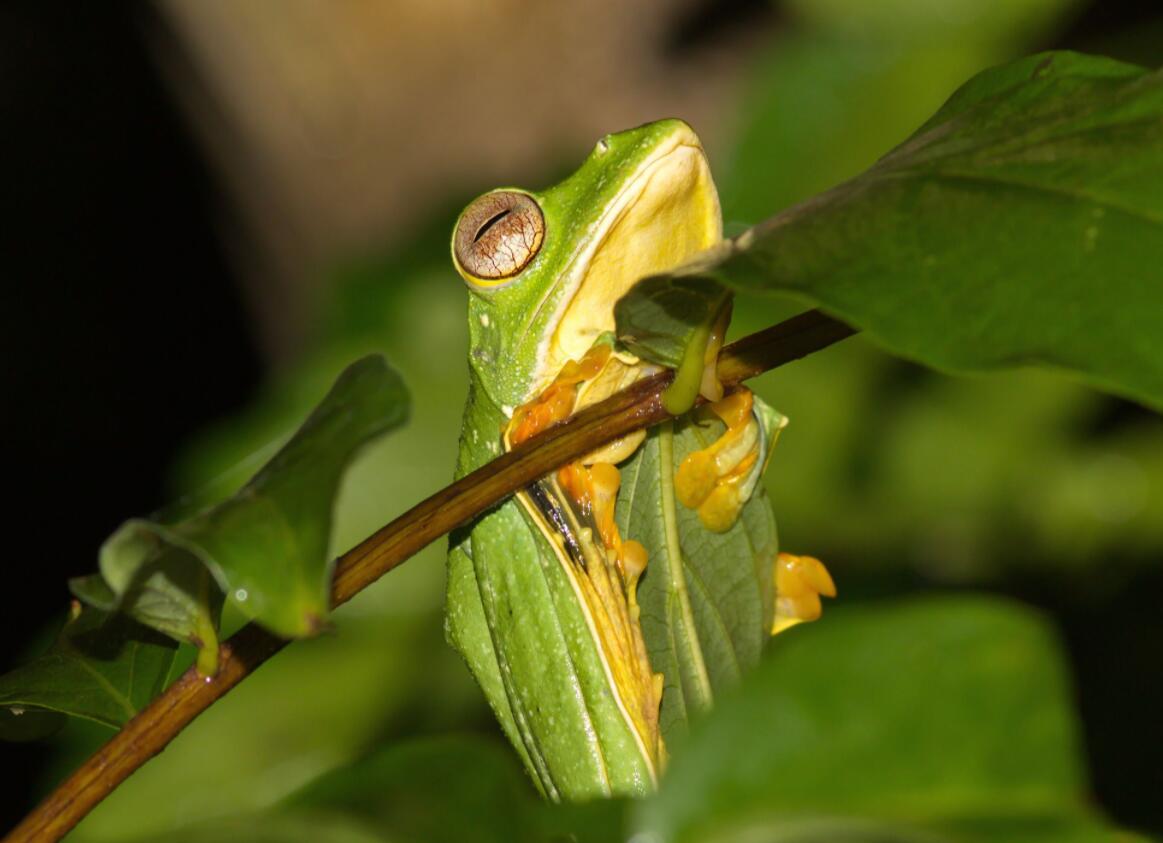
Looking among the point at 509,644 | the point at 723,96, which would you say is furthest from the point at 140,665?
the point at 723,96

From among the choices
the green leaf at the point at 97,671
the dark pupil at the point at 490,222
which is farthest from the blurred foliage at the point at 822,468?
the green leaf at the point at 97,671

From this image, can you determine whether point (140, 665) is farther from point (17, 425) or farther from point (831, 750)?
point (17, 425)

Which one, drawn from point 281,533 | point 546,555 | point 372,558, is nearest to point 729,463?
point 546,555

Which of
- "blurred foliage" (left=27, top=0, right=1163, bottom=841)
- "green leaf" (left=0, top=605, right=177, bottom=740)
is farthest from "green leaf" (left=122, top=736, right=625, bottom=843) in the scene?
"blurred foliage" (left=27, top=0, right=1163, bottom=841)

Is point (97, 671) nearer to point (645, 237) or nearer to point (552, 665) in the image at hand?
point (552, 665)

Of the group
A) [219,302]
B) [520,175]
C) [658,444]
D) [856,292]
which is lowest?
[219,302]

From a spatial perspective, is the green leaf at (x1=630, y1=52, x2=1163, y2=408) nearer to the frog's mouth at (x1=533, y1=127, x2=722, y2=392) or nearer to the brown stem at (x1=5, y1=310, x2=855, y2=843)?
the brown stem at (x1=5, y1=310, x2=855, y2=843)

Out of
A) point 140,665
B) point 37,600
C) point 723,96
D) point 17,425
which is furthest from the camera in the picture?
point 17,425
